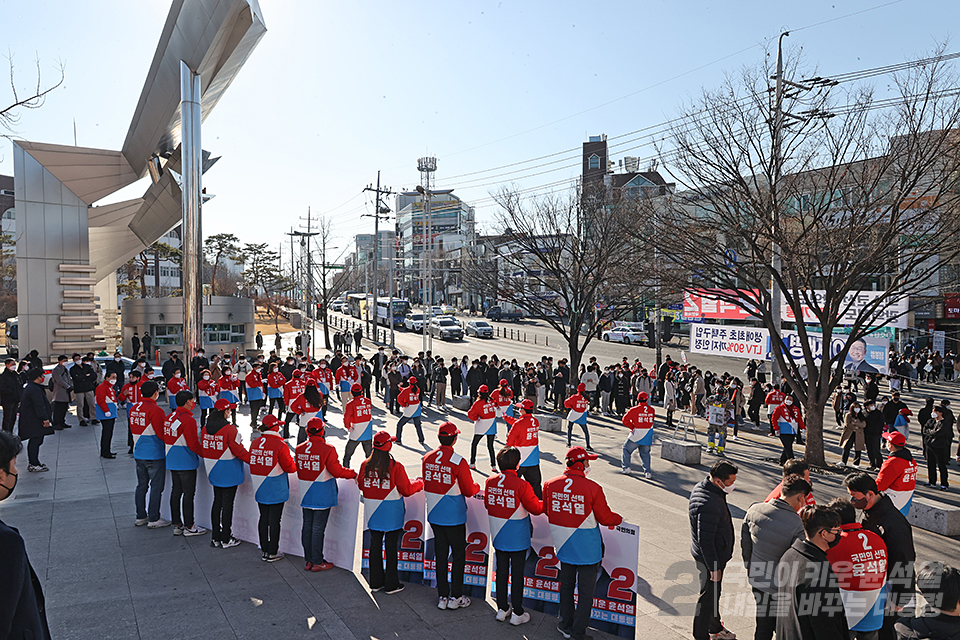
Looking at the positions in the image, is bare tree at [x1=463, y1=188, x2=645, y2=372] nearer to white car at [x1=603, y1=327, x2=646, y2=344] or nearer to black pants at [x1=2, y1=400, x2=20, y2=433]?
black pants at [x1=2, y1=400, x2=20, y2=433]

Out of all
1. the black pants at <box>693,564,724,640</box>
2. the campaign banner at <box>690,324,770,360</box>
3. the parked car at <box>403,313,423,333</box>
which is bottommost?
the black pants at <box>693,564,724,640</box>

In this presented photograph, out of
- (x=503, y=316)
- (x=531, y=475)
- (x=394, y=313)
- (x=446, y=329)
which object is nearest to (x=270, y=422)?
(x=531, y=475)

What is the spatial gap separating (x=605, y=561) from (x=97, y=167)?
2525 centimetres

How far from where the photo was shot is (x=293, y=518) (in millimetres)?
6965

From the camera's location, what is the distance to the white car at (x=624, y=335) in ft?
143

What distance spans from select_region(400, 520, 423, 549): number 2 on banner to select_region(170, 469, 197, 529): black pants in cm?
296

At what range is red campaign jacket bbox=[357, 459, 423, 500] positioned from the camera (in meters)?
5.98

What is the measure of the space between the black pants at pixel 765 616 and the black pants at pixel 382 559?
321 cm

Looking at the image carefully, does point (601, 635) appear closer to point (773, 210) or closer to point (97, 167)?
point (773, 210)

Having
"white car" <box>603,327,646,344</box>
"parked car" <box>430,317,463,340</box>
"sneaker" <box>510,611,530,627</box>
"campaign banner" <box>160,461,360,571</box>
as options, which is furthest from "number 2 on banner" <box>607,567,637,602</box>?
"parked car" <box>430,317,463,340</box>

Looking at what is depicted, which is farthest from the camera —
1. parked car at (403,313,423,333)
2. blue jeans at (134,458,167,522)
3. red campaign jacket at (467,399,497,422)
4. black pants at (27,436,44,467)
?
parked car at (403,313,423,333)

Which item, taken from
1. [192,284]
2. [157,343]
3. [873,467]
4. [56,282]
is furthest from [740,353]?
[157,343]

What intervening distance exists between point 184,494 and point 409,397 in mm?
5767

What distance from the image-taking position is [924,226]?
40.2 feet
